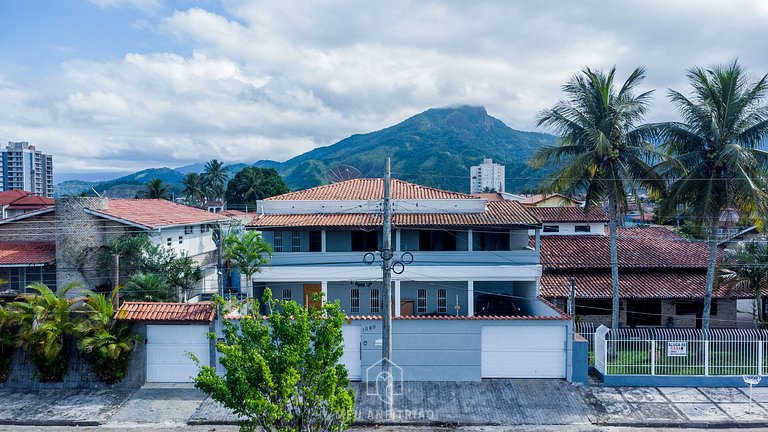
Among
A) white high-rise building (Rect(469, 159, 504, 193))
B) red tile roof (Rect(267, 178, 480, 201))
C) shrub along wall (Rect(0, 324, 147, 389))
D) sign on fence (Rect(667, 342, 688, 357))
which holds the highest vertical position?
white high-rise building (Rect(469, 159, 504, 193))

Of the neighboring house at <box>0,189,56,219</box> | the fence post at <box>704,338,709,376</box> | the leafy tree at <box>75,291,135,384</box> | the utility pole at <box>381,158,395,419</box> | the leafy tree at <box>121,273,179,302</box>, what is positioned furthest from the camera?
the neighboring house at <box>0,189,56,219</box>

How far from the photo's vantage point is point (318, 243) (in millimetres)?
24547

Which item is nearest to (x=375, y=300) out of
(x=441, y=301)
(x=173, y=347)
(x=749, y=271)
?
(x=441, y=301)

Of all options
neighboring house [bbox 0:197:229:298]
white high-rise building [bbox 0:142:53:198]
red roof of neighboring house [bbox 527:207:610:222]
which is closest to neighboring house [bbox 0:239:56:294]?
neighboring house [bbox 0:197:229:298]

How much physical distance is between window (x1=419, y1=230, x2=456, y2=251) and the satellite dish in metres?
8.13

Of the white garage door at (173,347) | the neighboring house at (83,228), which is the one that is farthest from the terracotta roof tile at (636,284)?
the neighboring house at (83,228)

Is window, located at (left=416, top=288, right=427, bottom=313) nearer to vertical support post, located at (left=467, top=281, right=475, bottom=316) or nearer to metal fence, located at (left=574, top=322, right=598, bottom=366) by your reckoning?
vertical support post, located at (left=467, top=281, right=475, bottom=316)

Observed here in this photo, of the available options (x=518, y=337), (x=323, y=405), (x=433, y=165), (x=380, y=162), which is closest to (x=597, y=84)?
(x=518, y=337)

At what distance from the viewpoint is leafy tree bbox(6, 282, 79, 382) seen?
51.6ft

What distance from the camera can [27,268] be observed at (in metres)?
24.5

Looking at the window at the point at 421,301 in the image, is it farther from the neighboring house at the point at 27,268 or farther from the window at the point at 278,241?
the neighboring house at the point at 27,268

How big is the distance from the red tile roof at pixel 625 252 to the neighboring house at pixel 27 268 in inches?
892

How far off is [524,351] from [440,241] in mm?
7990

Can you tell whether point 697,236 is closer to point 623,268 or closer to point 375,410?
point 623,268
